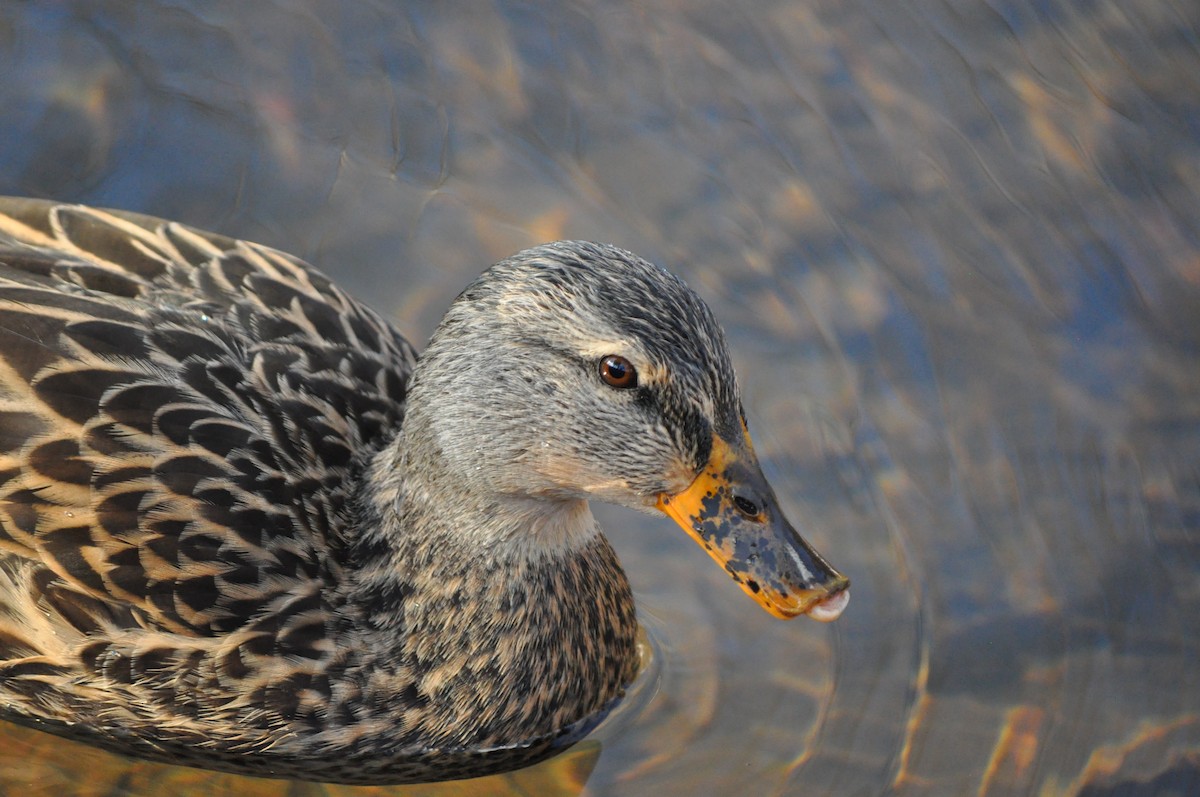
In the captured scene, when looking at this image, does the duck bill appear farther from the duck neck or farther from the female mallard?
the duck neck

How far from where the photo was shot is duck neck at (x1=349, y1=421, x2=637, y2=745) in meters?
4.20

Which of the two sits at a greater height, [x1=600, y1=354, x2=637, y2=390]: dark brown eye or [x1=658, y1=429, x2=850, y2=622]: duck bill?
[x1=600, y1=354, x2=637, y2=390]: dark brown eye

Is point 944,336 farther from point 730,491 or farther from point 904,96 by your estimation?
point 730,491

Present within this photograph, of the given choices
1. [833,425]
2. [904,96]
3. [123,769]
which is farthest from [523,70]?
[123,769]

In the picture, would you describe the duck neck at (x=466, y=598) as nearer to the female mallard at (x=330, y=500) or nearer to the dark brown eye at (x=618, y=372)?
the female mallard at (x=330, y=500)

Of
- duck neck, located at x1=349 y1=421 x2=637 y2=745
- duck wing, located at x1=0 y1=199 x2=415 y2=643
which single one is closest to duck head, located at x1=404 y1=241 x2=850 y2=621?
duck neck, located at x1=349 y1=421 x2=637 y2=745

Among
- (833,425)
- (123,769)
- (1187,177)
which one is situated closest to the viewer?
(123,769)

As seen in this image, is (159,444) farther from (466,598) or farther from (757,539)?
(757,539)

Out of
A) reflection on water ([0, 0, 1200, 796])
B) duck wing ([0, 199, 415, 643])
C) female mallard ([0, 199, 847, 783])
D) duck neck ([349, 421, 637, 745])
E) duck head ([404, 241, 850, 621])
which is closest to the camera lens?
duck head ([404, 241, 850, 621])

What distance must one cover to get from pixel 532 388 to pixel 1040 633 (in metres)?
2.22

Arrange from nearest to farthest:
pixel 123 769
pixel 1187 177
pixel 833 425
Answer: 1. pixel 123 769
2. pixel 833 425
3. pixel 1187 177

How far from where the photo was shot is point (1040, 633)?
5.00 metres

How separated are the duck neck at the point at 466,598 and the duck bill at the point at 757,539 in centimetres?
57

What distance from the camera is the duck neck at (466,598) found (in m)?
4.20
